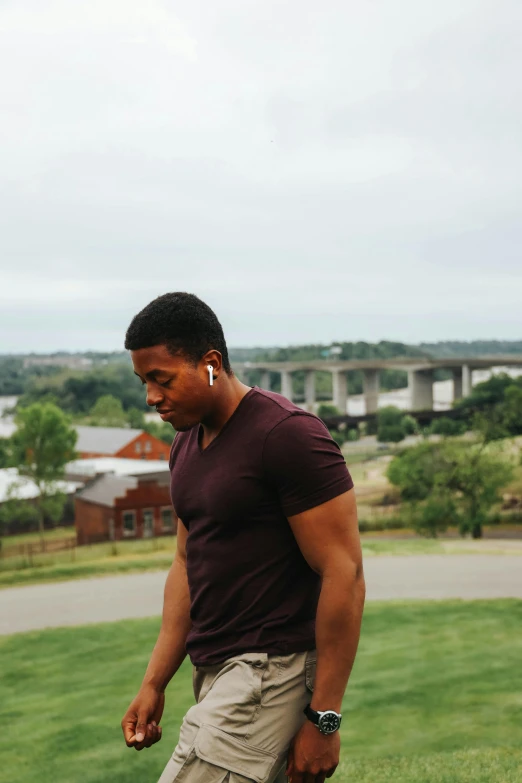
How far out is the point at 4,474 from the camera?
29656mm

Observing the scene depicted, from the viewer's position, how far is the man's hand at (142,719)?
7.62ft

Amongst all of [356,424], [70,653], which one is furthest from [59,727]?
[356,424]

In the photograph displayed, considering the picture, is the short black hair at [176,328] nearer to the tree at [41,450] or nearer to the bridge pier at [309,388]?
the tree at [41,450]

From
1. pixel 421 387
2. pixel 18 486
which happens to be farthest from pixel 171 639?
pixel 421 387

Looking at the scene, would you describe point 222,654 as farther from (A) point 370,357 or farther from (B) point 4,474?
(A) point 370,357

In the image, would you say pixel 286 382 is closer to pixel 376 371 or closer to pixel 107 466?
pixel 376 371

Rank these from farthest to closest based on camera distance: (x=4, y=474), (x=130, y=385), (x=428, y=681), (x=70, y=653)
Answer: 1. (x=130, y=385)
2. (x=4, y=474)
3. (x=70, y=653)
4. (x=428, y=681)

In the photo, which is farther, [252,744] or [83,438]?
[83,438]

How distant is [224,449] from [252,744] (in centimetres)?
65

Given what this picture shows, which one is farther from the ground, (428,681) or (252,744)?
(252,744)

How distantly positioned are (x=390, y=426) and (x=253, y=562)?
40.2 m

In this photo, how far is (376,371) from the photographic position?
167ft

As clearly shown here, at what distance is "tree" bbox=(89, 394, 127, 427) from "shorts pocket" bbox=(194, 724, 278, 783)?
5252 centimetres

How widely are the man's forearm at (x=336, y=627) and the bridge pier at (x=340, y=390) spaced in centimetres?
4696
